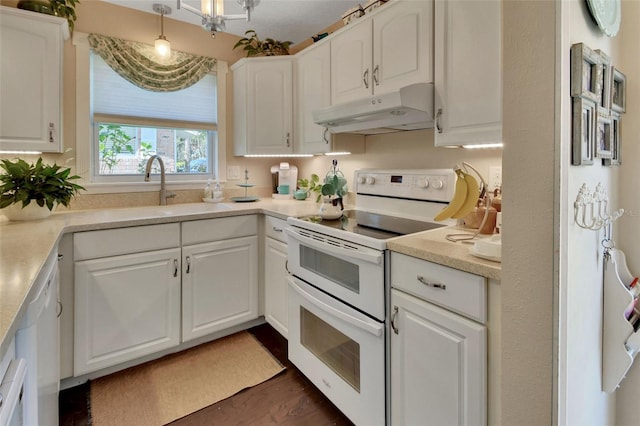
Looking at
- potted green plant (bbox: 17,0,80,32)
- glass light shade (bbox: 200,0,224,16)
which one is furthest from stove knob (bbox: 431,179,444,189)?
potted green plant (bbox: 17,0,80,32)

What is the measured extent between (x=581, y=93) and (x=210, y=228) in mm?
1969

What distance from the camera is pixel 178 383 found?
192 cm

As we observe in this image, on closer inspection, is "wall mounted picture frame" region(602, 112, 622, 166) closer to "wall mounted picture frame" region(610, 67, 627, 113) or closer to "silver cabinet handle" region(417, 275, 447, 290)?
"wall mounted picture frame" region(610, 67, 627, 113)

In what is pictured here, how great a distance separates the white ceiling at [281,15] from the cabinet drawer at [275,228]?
4.97ft

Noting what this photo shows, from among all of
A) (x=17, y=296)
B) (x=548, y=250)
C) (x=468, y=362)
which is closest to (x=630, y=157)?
(x=548, y=250)

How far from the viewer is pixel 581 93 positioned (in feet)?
2.70

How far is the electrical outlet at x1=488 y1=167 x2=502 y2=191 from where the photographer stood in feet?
5.37

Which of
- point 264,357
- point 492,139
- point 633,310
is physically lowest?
point 264,357

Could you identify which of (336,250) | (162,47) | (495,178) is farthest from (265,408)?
(162,47)

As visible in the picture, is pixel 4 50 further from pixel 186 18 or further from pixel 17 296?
pixel 17 296

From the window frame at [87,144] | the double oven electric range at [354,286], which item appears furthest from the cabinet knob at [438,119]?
the window frame at [87,144]

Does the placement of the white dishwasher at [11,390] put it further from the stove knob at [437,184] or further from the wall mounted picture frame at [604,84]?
the stove knob at [437,184]

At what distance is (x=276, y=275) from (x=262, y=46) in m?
1.83

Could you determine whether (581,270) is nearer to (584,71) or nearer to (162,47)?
(584,71)
